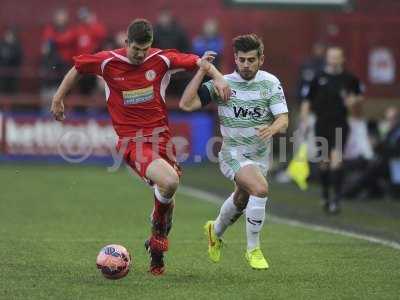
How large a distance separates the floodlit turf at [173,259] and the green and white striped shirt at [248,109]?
1.14 meters

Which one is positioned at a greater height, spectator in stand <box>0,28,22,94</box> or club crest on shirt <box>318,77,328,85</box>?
club crest on shirt <box>318,77,328,85</box>

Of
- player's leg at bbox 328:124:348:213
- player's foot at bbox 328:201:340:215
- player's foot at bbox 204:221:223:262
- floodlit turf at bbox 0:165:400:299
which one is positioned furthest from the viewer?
player's leg at bbox 328:124:348:213

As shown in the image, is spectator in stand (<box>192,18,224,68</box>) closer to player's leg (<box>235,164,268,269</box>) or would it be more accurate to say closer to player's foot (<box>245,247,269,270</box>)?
player's leg (<box>235,164,268,269</box>)

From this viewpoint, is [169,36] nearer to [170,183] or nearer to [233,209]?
[233,209]

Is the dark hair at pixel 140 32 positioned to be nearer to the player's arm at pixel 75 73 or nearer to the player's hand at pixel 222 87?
the player's arm at pixel 75 73

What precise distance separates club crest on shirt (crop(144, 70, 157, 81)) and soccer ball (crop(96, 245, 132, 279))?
1.64 meters

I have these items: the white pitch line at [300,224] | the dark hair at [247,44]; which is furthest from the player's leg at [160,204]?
the white pitch line at [300,224]

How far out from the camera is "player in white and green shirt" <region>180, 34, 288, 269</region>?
10289 mm

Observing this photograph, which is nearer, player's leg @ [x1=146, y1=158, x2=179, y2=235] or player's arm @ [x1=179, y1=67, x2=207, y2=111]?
player's leg @ [x1=146, y1=158, x2=179, y2=235]

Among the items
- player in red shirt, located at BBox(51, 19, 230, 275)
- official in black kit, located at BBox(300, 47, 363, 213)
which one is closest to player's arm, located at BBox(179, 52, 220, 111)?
player in red shirt, located at BBox(51, 19, 230, 275)

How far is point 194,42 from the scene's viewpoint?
88.8 feet

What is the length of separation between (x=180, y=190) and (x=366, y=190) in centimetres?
331

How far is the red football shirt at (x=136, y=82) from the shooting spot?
10.4 metres

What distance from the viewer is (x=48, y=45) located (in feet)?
85.6
